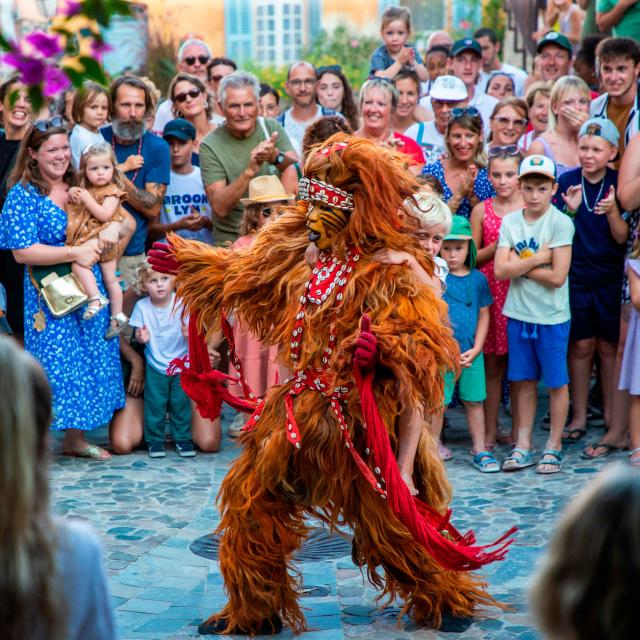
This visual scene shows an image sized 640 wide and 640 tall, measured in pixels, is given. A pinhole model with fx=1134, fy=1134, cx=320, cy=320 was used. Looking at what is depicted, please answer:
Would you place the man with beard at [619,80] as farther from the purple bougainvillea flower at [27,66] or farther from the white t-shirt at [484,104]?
the purple bougainvillea flower at [27,66]

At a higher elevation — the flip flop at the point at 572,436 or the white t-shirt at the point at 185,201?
the white t-shirt at the point at 185,201

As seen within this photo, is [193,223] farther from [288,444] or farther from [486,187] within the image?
[288,444]

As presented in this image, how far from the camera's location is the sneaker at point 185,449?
758 centimetres

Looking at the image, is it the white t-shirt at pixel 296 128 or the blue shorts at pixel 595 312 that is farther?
the white t-shirt at pixel 296 128

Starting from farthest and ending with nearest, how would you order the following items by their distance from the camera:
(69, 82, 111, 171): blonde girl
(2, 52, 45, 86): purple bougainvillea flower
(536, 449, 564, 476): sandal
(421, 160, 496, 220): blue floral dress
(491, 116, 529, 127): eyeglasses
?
(491, 116, 529, 127): eyeglasses < (69, 82, 111, 171): blonde girl < (421, 160, 496, 220): blue floral dress < (536, 449, 564, 476): sandal < (2, 52, 45, 86): purple bougainvillea flower

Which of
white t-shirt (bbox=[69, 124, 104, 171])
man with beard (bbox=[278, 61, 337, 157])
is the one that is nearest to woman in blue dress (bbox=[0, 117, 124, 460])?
white t-shirt (bbox=[69, 124, 104, 171])

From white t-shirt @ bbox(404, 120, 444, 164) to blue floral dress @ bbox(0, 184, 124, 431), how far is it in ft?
8.80

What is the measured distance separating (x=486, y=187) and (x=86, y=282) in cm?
284

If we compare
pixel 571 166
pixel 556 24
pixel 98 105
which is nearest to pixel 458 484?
pixel 571 166

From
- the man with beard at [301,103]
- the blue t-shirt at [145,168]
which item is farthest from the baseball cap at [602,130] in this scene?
the blue t-shirt at [145,168]

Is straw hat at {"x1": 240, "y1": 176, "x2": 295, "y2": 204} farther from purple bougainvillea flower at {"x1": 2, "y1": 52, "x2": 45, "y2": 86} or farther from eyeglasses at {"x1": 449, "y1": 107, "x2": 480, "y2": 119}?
purple bougainvillea flower at {"x1": 2, "y1": 52, "x2": 45, "y2": 86}

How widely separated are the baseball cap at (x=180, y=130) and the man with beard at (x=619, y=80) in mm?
2923

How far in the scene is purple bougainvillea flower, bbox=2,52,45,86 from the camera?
2230 mm

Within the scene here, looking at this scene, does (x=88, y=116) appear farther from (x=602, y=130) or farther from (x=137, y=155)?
(x=602, y=130)
